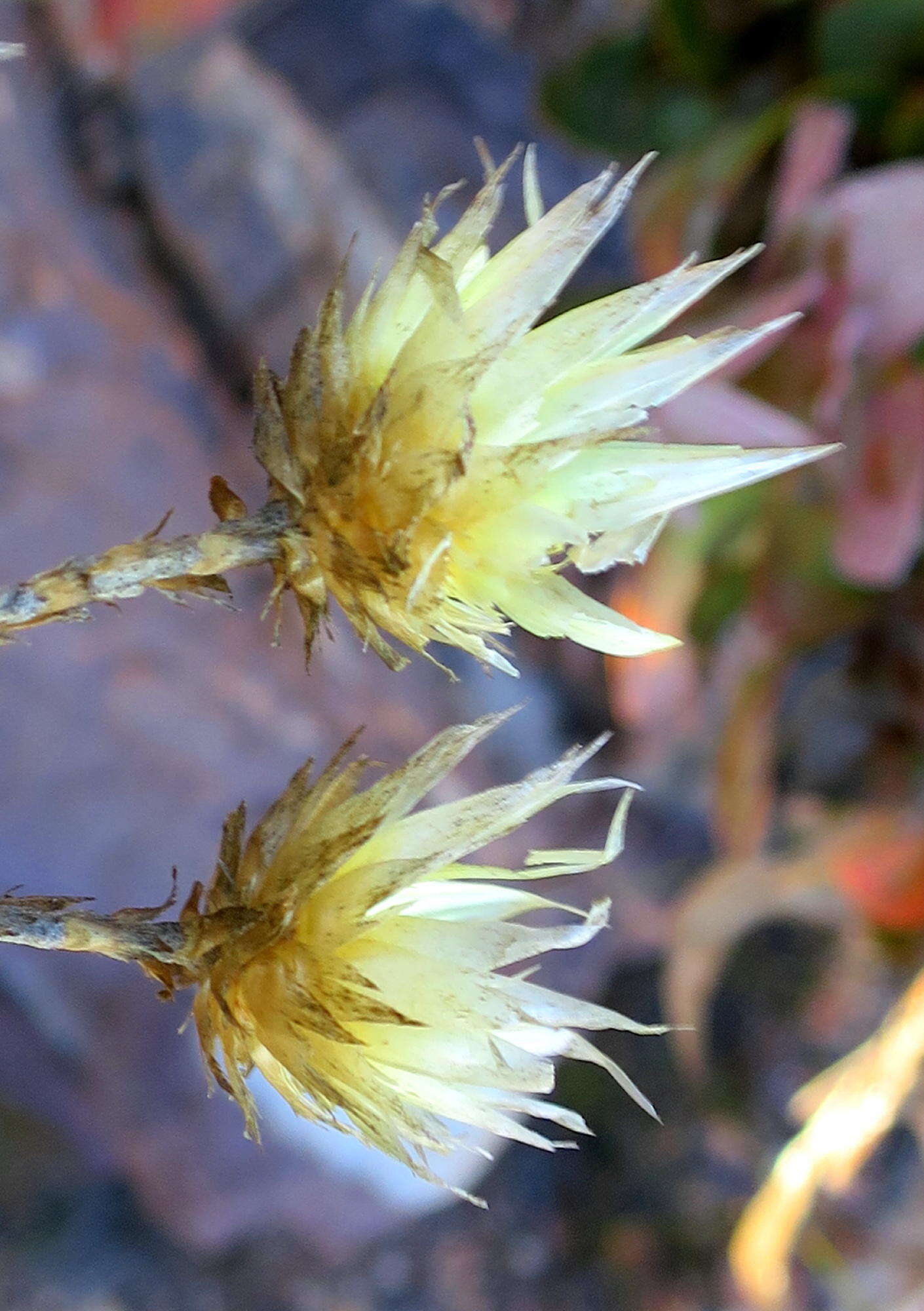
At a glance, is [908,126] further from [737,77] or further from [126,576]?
[126,576]

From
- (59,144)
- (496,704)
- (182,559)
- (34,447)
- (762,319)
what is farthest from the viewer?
(496,704)

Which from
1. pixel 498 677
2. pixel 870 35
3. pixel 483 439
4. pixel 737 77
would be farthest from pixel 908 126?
pixel 483 439

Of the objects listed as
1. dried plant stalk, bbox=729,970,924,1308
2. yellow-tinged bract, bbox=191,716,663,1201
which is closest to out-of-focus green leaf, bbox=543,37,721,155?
dried plant stalk, bbox=729,970,924,1308

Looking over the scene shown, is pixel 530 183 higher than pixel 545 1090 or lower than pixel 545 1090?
higher

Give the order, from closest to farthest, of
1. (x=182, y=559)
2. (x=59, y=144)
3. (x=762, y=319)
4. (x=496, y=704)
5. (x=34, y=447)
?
(x=182, y=559) < (x=762, y=319) < (x=34, y=447) < (x=59, y=144) < (x=496, y=704)

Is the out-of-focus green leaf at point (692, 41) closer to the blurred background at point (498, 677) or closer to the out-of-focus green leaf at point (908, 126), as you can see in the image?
the blurred background at point (498, 677)

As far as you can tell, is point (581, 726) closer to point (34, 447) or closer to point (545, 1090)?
point (34, 447)

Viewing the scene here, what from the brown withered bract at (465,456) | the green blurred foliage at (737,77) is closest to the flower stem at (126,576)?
the brown withered bract at (465,456)

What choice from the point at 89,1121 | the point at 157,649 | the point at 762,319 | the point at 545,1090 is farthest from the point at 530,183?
the point at 89,1121
